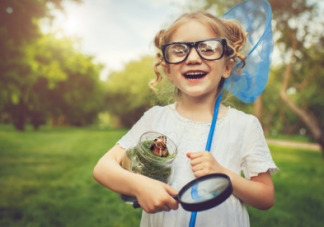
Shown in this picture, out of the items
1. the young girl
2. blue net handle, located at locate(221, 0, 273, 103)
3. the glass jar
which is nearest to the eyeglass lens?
the young girl

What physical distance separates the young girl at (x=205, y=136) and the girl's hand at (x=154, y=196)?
101mm

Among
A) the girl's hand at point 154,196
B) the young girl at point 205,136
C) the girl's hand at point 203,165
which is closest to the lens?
the girl's hand at point 154,196

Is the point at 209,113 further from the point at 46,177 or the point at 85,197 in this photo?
the point at 46,177

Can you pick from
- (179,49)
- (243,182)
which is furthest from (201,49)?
(243,182)

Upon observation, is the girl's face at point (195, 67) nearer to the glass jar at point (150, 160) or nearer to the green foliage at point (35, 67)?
the glass jar at point (150, 160)

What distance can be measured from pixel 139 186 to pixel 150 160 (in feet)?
0.41

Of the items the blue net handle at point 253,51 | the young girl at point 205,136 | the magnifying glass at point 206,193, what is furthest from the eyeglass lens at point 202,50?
the magnifying glass at point 206,193

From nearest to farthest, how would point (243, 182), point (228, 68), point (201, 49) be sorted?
point (243, 182) → point (201, 49) → point (228, 68)

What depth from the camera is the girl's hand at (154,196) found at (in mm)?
1050

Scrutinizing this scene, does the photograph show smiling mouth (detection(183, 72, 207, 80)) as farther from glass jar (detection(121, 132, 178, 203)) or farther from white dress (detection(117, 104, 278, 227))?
glass jar (detection(121, 132, 178, 203))

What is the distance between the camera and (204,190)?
1.02 m

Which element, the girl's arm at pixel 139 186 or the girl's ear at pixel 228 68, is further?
the girl's ear at pixel 228 68

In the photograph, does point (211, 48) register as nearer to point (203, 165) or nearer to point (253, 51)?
point (253, 51)

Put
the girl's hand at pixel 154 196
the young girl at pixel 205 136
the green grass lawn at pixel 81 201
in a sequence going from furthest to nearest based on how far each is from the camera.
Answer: the green grass lawn at pixel 81 201, the young girl at pixel 205 136, the girl's hand at pixel 154 196
